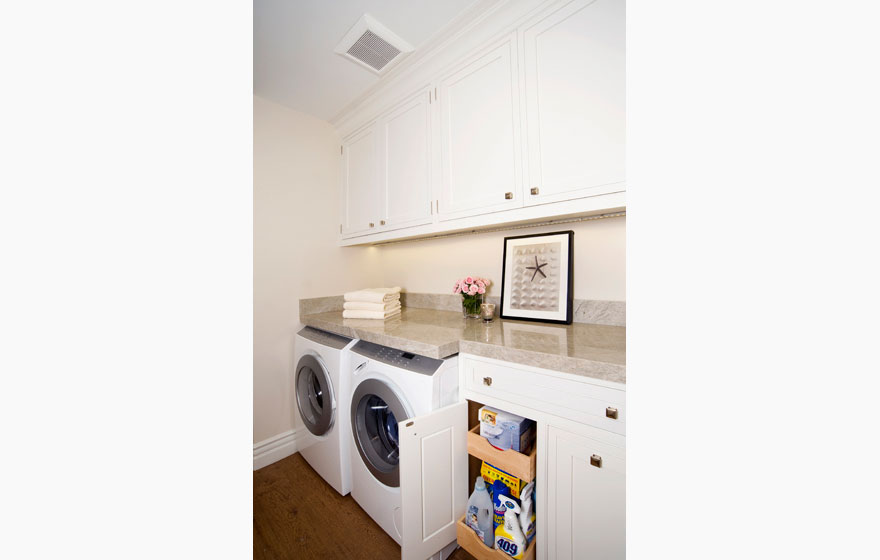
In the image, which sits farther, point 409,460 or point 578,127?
point 578,127

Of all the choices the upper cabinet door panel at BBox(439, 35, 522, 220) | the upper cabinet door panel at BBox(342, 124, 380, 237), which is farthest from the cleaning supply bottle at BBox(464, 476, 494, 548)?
the upper cabinet door panel at BBox(342, 124, 380, 237)

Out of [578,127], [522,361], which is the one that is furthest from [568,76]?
[522,361]

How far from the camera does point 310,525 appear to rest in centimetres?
142

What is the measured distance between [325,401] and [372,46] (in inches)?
74.9

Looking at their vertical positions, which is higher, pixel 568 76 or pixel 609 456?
pixel 568 76

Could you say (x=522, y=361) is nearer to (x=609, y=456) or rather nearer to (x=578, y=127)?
(x=609, y=456)

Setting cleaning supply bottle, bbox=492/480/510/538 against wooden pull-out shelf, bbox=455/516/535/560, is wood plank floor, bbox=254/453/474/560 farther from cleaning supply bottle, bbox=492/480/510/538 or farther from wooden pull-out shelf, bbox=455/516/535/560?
cleaning supply bottle, bbox=492/480/510/538

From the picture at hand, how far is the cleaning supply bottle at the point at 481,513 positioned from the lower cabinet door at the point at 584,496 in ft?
0.75

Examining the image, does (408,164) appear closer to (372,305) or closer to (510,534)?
(372,305)

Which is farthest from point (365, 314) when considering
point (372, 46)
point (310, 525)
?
point (372, 46)
